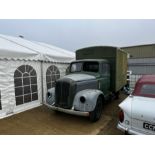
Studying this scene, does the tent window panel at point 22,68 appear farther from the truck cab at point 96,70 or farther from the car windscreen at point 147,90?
the car windscreen at point 147,90

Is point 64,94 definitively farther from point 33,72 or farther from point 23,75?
point 33,72

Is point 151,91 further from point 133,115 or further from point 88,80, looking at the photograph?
point 88,80

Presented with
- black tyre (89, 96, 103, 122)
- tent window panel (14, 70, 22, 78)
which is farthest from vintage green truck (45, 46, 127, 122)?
tent window panel (14, 70, 22, 78)

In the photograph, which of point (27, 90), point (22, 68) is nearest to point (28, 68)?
point (22, 68)

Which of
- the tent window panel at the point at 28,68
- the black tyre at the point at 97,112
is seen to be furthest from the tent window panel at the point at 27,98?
the black tyre at the point at 97,112

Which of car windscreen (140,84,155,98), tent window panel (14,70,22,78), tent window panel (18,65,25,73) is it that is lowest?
car windscreen (140,84,155,98)

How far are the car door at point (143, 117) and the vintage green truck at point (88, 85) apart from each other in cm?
151

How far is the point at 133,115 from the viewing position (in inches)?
116

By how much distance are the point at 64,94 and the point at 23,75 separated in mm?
2390

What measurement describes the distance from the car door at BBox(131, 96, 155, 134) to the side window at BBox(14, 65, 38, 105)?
14.9 feet

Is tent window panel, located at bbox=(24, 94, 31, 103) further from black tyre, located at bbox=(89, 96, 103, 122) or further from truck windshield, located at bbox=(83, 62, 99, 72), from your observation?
black tyre, located at bbox=(89, 96, 103, 122)

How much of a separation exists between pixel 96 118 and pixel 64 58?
168 inches

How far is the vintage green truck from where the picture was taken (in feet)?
14.2

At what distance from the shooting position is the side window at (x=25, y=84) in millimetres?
5676
